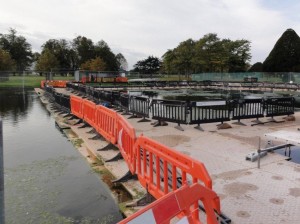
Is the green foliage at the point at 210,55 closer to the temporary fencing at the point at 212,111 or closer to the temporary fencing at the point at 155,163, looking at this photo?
the temporary fencing at the point at 212,111

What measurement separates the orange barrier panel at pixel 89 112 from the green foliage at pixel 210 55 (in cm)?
6798

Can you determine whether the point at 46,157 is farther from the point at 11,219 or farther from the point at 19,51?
the point at 19,51

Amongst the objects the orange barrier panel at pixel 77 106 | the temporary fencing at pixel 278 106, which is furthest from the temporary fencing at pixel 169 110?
the temporary fencing at pixel 278 106

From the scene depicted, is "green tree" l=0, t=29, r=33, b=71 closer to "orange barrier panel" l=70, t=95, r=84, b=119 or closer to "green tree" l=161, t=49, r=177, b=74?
"green tree" l=161, t=49, r=177, b=74

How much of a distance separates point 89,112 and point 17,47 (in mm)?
115441

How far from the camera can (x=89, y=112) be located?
40.4 feet

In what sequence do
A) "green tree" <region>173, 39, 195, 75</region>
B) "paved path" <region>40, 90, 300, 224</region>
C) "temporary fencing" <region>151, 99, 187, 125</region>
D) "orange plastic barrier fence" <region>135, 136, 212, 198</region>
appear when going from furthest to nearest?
1. "green tree" <region>173, 39, 195, 75</region>
2. "temporary fencing" <region>151, 99, 187, 125</region>
3. "paved path" <region>40, 90, 300, 224</region>
4. "orange plastic barrier fence" <region>135, 136, 212, 198</region>

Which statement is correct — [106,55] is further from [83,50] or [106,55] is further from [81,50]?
[81,50]

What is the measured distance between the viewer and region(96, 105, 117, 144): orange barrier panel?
8.99 m

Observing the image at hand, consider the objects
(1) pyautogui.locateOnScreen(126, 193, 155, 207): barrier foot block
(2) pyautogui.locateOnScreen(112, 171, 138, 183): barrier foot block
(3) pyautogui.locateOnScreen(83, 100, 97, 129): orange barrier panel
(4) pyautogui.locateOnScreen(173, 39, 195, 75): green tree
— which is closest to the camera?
(1) pyautogui.locateOnScreen(126, 193, 155, 207): barrier foot block

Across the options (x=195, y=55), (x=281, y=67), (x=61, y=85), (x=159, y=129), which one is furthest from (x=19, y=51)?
(x=159, y=129)

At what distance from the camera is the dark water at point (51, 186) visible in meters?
5.55

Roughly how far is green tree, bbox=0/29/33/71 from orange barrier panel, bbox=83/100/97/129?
111697mm

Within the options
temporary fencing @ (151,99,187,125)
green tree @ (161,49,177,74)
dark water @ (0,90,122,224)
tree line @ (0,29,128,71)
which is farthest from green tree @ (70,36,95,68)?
dark water @ (0,90,122,224)
